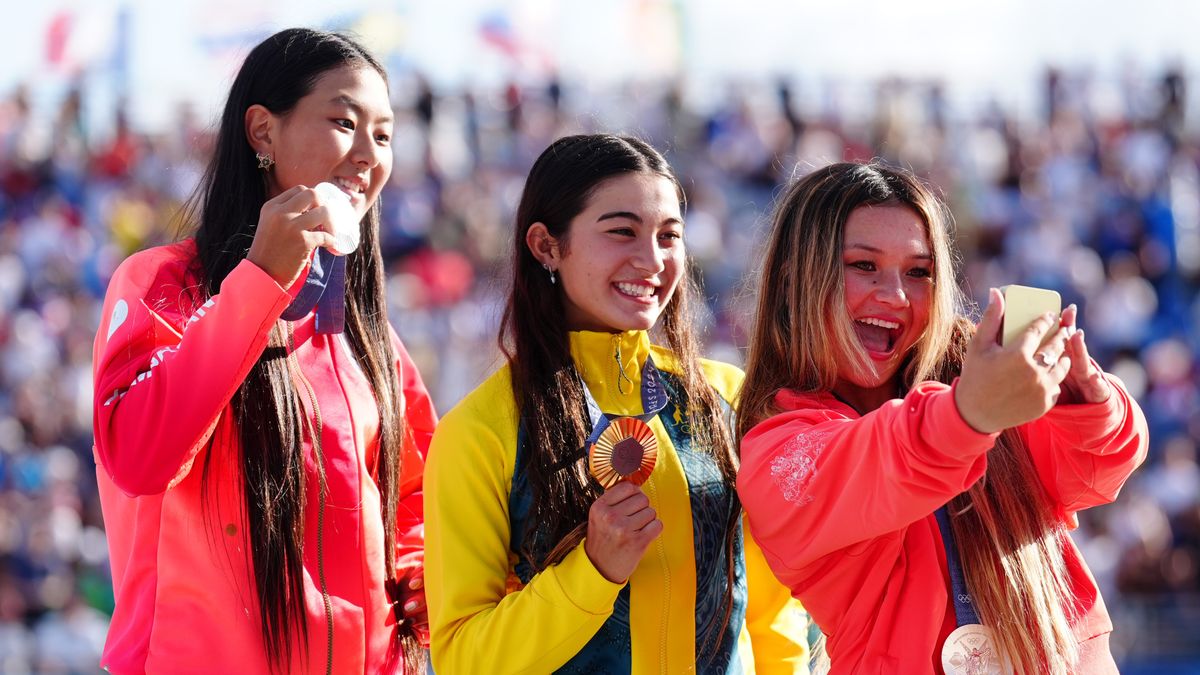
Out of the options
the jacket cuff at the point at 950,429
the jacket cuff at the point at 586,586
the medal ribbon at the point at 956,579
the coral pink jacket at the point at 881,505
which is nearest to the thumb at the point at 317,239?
the jacket cuff at the point at 586,586

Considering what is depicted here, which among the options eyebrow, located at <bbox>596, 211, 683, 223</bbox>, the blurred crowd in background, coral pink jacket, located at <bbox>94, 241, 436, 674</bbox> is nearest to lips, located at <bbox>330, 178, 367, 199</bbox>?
coral pink jacket, located at <bbox>94, 241, 436, 674</bbox>

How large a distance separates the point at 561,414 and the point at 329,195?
2.07ft

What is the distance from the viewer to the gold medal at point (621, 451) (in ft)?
9.00

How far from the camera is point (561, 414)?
2.97 meters

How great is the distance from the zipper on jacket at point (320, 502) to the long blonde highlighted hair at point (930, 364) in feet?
2.83

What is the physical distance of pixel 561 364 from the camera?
305 cm

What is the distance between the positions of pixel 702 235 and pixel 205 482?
1045cm

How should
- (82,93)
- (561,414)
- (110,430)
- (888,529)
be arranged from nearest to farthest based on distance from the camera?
(888,529) < (110,430) < (561,414) < (82,93)

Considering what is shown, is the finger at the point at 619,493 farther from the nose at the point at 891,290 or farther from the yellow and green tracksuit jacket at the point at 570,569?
the nose at the point at 891,290

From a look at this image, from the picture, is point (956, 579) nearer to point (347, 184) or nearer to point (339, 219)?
point (339, 219)

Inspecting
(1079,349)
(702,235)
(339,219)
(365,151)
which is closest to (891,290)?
(1079,349)

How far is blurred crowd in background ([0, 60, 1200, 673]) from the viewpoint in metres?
9.83

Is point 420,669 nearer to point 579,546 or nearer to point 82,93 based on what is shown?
point 579,546

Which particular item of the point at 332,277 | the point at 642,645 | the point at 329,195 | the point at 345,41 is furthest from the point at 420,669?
the point at 345,41
